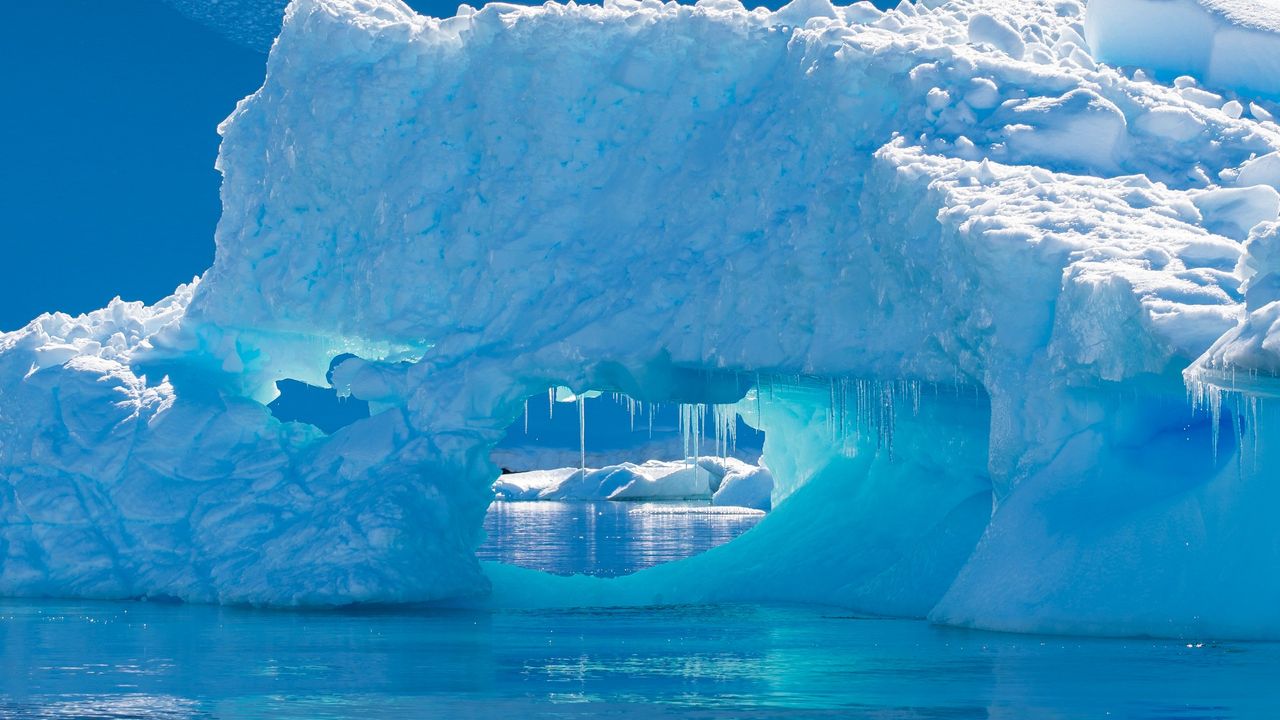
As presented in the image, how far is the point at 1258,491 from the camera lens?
42.4 feet

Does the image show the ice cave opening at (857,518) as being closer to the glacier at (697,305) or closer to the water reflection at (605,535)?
the glacier at (697,305)

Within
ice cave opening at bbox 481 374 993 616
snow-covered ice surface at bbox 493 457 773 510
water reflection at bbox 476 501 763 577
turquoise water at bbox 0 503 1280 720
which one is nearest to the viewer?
turquoise water at bbox 0 503 1280 720

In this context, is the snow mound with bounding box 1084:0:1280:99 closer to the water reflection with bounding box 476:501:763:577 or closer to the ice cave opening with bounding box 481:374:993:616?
the ice cave opening with bounding box 481:374:993:616

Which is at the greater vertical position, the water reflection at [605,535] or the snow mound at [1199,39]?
the snow mound at [1199,39]

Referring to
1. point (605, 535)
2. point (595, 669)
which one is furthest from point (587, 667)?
point (605, 535)

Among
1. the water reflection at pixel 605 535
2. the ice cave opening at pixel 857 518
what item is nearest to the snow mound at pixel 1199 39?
the ice cave opening at pixel 857 518

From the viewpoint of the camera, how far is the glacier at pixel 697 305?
543 inches

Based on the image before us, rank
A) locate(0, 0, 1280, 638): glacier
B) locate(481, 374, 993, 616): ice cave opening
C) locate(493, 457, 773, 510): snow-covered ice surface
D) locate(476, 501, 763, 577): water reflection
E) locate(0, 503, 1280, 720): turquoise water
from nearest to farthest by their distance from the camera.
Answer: locate(0, 503, 1280, 720): turquoise water < locate(0, 0, 1280, 638): glacier < locate(481, 374, 993, 616): ice cave opening < locate(476, 501, 763, 577): water reflection < locate(493, 457, 773, 510): snow-covered ice surface

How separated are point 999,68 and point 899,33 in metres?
1.31

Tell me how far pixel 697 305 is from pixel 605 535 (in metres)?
16.8

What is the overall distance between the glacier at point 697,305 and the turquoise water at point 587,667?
1.02 meters

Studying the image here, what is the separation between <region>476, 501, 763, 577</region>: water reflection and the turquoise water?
270 inches

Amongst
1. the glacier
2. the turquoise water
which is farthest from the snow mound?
the turquoise water

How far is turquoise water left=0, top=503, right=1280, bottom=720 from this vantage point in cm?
939
